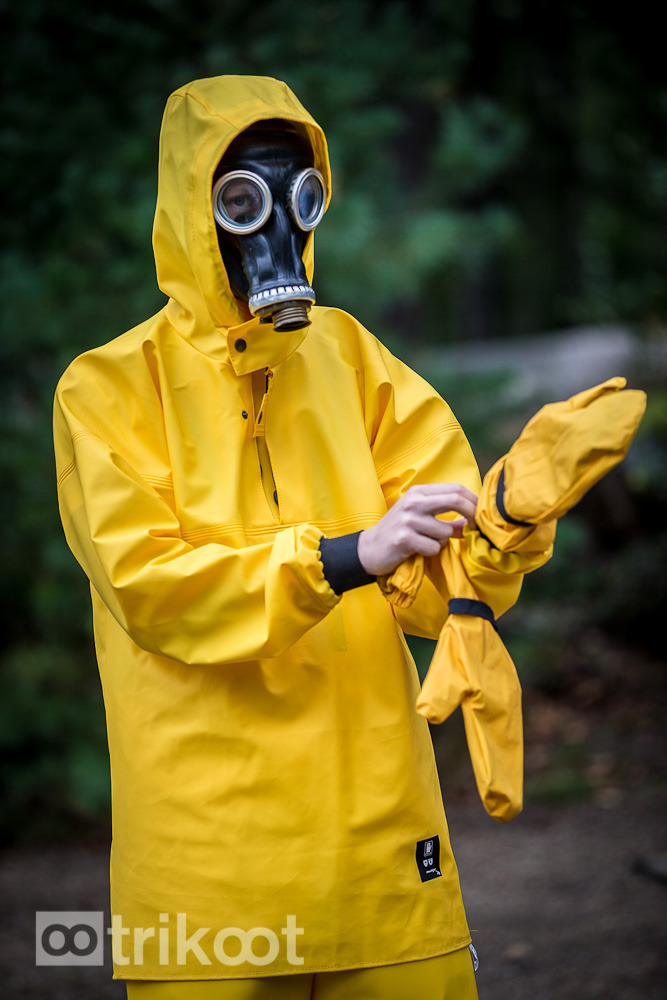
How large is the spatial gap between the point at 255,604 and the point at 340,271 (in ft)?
11.2

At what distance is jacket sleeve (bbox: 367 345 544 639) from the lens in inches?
76.0

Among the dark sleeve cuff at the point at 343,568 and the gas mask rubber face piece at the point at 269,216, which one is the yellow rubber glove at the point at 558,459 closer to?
the dark sleeve cuff at the point at 343,568

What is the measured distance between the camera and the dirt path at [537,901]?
3.79 m

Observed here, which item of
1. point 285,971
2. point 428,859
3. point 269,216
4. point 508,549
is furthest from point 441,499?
point 285,971

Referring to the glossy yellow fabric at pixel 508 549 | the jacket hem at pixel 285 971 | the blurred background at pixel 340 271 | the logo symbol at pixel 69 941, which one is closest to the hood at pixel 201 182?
the glossy yellow fabric at pixel 508 549

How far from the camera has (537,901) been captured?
4.52 metres

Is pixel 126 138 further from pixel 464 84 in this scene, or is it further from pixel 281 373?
pixel 464 84

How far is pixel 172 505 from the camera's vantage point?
1884 millimetres

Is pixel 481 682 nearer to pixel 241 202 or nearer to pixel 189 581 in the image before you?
pixel 189 581

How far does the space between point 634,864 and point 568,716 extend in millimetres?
2361

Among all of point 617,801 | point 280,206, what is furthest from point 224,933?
point 617,801

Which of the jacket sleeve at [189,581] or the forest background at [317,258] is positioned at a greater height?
the forest background at [317,258]

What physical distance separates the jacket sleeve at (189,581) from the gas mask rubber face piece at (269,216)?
0.41m

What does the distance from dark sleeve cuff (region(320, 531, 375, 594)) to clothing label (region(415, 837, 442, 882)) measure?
1.85 ft
